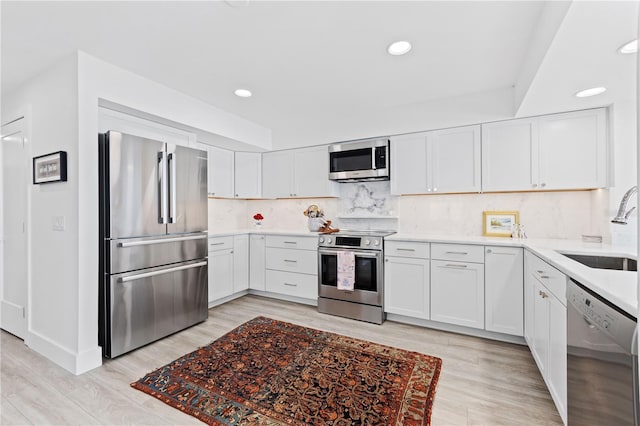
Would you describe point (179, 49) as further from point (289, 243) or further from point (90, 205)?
point (289, 243)

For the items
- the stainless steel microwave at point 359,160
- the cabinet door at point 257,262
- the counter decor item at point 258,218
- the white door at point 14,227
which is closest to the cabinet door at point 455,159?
the stainless steel microwave at point 359,160

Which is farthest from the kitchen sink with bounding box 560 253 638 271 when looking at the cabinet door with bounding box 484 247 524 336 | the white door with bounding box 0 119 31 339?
the white door with bounding box 0 119 31 339

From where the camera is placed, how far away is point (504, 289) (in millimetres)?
2633

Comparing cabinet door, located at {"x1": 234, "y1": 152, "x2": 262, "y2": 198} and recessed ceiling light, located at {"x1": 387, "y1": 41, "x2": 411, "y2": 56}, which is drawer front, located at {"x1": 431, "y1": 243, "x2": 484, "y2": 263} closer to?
recessed ceiling light, located at {"x1": 387, "y1": 41, "x2": 411, "y2": 56}

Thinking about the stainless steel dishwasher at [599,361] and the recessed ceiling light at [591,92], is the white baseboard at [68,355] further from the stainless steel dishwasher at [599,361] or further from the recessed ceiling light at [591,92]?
the recessed ceiling light at [591,92]

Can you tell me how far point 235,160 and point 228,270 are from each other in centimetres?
164

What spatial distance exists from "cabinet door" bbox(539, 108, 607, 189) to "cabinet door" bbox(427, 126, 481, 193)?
57 centimetres

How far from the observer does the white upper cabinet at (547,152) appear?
8.42ft

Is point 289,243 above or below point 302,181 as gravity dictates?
below

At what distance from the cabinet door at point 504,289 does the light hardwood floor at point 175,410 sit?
201mm

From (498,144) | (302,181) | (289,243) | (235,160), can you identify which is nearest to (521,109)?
(498,144)

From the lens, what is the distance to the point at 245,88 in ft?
9.58

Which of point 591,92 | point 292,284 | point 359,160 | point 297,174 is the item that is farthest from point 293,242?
point 591,92

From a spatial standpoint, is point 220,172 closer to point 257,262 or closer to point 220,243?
point 220,243
